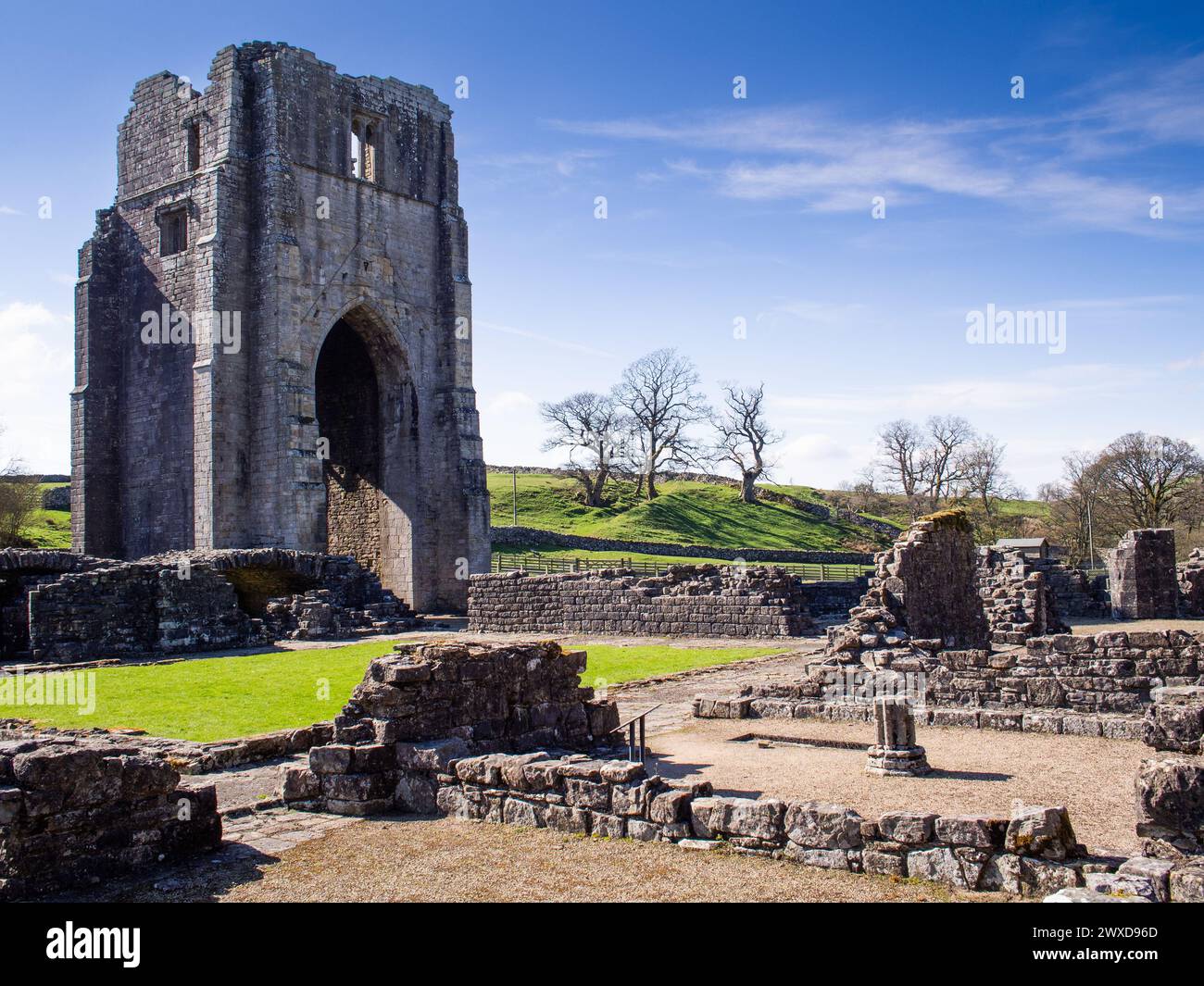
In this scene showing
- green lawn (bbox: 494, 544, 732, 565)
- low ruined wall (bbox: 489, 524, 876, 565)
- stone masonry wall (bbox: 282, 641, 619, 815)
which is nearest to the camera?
stone masonry wall (bbox: 282, 641, 619, 815)

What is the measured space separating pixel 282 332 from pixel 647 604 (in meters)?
13.5

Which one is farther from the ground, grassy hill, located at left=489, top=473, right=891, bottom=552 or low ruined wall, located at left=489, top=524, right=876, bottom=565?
grassy hill, located at left=489, top=473, right=891, bottom=552

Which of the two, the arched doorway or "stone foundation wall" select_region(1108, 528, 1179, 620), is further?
the arched doorway

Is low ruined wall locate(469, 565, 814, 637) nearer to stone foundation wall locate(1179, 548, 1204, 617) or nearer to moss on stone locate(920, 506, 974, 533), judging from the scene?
moss on stone locate(920, 506, 974, 533)

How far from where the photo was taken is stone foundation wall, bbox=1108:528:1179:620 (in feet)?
96.3

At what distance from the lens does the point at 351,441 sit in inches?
1420

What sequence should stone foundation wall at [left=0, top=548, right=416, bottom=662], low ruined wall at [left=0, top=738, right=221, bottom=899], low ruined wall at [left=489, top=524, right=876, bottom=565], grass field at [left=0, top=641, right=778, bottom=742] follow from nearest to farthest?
low ruined wall at [left=0, top=738, right=221, bottom=899]
grass field at [left=0, top=641, right=778, bottom=742]
stone foundation wall at [left=0, top=548, right=416, bottom=662]
low ruined wall at [left=489, top=524, right=876, bottom=565]

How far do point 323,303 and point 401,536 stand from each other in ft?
25.7

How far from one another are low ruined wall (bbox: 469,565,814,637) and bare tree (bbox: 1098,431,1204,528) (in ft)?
89.1

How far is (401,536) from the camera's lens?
34312 millimetres

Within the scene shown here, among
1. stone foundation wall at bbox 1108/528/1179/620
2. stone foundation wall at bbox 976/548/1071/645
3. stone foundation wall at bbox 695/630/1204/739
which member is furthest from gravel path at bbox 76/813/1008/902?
stone foundation wall at bbox 1108/528/1179/620
